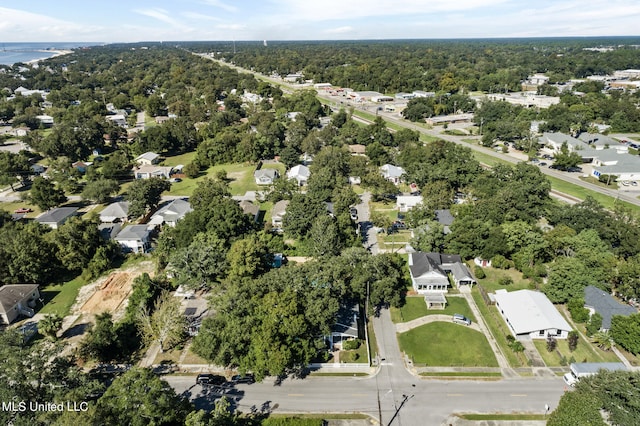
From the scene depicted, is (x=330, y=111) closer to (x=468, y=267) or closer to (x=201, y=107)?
(x=201, y=107)

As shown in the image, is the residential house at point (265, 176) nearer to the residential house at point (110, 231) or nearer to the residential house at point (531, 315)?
the residential house at point (110, 231)

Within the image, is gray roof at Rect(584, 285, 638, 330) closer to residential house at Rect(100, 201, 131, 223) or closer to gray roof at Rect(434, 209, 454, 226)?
gray roof at Rect(434, 209, 454, 226)

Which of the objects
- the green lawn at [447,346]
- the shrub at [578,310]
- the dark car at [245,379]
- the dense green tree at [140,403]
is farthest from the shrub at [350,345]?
the shrub at [578,310]

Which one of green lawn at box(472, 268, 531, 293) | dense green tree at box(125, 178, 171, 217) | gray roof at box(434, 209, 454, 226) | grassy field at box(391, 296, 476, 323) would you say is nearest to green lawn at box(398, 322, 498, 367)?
grassy field at box(391, 296, 476, 323)

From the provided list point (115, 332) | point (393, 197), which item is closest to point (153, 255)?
point (115, 332)

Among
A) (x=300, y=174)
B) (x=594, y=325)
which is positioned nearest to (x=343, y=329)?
(x=594, y=325)

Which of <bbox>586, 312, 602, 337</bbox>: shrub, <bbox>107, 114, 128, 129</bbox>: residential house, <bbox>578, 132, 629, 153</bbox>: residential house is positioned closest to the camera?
<bbox>586, 312, 602, 337</bbox>: shrub

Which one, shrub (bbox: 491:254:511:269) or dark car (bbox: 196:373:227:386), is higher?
shrub (bbox: 491:254:511:269)

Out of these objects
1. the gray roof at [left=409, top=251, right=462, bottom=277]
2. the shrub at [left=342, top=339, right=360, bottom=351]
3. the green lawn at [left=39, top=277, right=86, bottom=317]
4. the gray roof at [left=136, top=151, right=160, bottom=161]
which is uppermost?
the gray roof at [left=136, top=151, right=160, bottom=161]
